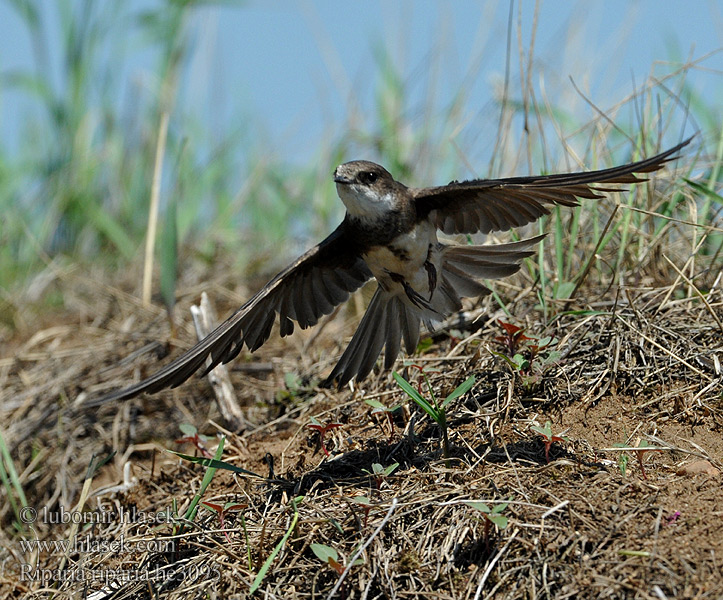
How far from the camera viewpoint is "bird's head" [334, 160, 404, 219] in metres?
3.47

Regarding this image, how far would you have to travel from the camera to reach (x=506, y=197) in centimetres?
327

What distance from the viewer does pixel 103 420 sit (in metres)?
4.06

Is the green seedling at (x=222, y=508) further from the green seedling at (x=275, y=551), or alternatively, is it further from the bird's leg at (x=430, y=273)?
the bird's leg at (x=430, y=273)

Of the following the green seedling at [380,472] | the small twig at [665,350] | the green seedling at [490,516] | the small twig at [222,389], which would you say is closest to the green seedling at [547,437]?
the green seedling at [490,516]

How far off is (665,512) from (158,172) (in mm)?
3508

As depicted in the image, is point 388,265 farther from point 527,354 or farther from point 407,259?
point 527,354

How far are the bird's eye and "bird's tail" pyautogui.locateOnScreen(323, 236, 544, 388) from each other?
19.8 inches

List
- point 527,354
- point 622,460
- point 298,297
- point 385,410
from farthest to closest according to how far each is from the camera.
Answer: point 298,297, point 527,354, point 385,410, point 622,460

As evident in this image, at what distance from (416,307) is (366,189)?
0.61 meters

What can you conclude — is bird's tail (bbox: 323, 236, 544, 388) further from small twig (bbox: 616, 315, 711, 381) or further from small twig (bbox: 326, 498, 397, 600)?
small twig (bbox: 326, 498, 397, 600)

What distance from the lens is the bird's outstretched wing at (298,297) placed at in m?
3.28

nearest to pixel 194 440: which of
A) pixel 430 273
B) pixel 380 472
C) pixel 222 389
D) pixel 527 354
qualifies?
pixel 222 389

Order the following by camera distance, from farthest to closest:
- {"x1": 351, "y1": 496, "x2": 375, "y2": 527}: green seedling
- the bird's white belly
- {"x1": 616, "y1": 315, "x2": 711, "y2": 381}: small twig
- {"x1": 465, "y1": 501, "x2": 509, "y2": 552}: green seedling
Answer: the bird's white belly, {"x1": 616, "y1": 315, "x2": 711, "y2": 381}: small twig, {"x1": 351, "y1": 496, "x2": 375, "y2": 527}: green seedling, {"x1": 465, "y1": 501, "x2": 509, "y2": 552}: green seedling

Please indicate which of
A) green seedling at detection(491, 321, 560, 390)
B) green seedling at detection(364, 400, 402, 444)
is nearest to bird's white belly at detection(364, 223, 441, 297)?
green seedling at detection(491, 321, 560, 390)
